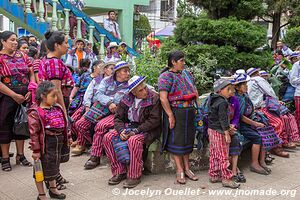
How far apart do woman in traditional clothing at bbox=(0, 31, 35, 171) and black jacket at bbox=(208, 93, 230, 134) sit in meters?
2.38

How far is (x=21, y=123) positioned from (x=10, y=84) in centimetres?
55

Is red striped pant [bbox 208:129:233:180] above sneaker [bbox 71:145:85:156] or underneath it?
above

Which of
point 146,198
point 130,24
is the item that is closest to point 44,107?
point 146,198

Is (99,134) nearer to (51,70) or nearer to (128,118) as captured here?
(128,118)

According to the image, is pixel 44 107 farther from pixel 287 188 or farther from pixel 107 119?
pixel 287 188

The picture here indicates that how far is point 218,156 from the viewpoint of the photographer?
15.1ft

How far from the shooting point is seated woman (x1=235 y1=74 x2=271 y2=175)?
4.97 m

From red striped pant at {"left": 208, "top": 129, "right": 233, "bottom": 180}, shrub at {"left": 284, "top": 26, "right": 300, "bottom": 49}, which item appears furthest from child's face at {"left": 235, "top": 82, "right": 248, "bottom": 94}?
shrub at {"left": 284, "top": 26, "right": 300, "bottom": 49}

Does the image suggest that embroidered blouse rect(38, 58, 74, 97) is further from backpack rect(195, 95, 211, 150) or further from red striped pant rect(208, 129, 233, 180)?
red striped pant rect(208, 129, 233, 180)

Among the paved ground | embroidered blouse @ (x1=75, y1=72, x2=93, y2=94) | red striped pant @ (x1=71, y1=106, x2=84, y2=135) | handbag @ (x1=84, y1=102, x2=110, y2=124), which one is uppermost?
embroidered blouse @ (x1=75, y1=72, x2=93, y2=94)

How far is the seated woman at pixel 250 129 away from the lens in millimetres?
4973

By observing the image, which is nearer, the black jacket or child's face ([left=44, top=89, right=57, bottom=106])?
child's face ([left=44, top=89, right=57, bottom=106])

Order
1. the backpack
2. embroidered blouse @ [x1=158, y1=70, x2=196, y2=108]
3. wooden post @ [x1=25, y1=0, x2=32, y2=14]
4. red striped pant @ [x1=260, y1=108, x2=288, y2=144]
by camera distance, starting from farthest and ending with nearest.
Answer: wooden post @ [x1=25, y1=0, x2=32, y2=14] < red striped pant @ [x1=260, y1=108, x2=288, y2=144] < the backpack < embroidered blouse @ [x1=158, y1=70, x2=196, y2=108]

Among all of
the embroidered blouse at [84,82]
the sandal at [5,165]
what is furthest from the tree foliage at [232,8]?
the sandal at [5,165]
